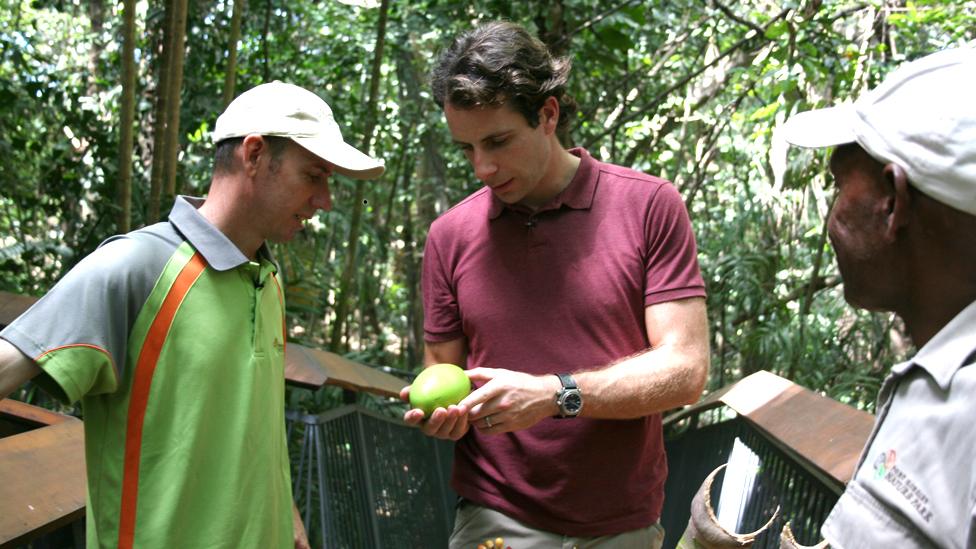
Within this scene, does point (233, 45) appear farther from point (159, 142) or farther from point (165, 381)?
point (165, 381)

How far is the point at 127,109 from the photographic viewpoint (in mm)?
4199

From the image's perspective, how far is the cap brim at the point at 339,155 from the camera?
7.25 feet

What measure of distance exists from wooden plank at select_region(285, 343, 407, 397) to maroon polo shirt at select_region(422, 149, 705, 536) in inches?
28.9

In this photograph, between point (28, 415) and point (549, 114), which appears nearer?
point (549, 114)

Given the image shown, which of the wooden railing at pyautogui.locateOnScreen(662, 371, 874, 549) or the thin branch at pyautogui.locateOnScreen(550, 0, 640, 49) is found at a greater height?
the thin branch at pyautogui.locateOnScreen(550, 0, 640, 49)

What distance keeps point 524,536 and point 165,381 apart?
913 millimetres

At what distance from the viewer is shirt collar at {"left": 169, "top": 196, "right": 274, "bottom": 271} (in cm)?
205

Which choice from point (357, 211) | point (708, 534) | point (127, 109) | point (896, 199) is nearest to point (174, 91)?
point (127, 109)

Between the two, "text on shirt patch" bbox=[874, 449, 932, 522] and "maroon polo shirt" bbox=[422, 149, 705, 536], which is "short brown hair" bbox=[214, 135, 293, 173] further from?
"text on shirt patch" bbox=[874, 449, 932, 522]

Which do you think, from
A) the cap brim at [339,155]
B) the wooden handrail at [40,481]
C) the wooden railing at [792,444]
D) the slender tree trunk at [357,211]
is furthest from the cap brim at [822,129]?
the slender tree trunk at [357,211]

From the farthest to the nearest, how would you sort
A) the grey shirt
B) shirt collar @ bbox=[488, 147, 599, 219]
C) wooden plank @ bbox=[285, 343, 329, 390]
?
wooden plank @ bbox=[285, 343, 329, 390]
shirt collar @ bbox=[488, 147, 599, 219]
the grey shirt

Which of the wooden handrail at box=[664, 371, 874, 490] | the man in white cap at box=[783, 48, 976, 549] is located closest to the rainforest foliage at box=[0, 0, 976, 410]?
the wooden handrail at box=[664, 371, 874, 490]

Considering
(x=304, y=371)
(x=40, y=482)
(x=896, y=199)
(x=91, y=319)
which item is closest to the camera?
(x=896, y=199)

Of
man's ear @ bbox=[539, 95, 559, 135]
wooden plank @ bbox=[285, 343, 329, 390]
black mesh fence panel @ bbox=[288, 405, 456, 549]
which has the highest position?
man's ear @ bbox=[539, 95, 559, 135]
